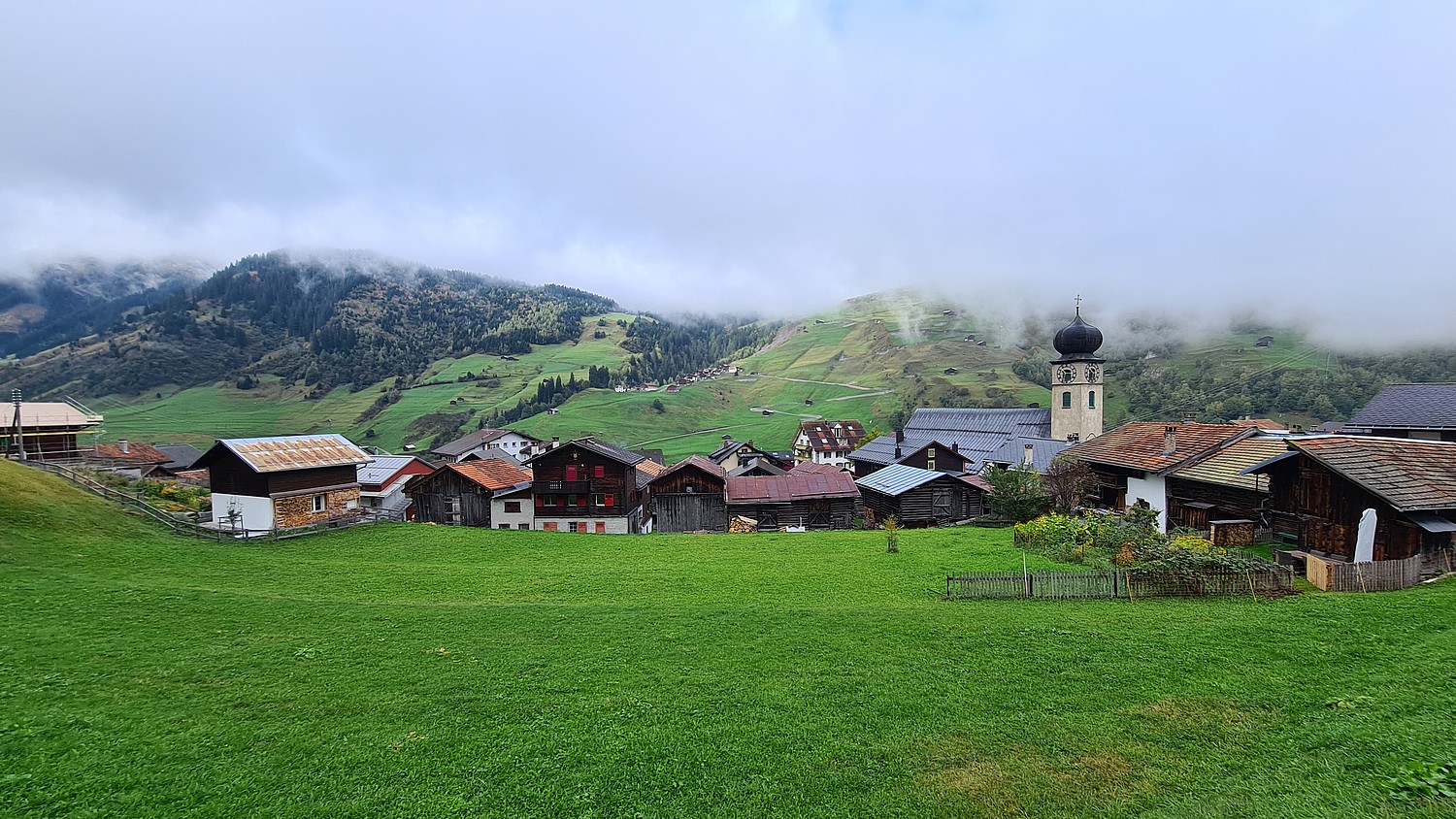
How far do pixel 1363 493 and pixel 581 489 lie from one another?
48.6 meters

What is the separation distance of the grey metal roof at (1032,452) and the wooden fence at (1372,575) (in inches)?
1802

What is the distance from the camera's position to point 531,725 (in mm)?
12727

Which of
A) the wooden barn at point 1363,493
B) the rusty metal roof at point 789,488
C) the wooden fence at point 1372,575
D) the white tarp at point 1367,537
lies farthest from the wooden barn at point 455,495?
the white tarp at point 1367,537

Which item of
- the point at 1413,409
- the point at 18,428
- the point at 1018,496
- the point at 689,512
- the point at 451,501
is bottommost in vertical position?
the point at 689,512

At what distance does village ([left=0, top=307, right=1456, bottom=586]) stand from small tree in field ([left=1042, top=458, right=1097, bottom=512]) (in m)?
0.43

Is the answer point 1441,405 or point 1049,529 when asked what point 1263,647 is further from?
point 1441,405

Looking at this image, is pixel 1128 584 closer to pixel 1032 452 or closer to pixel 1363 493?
pixel 1363 493

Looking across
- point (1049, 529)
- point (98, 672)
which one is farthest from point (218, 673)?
point (1049, 529)

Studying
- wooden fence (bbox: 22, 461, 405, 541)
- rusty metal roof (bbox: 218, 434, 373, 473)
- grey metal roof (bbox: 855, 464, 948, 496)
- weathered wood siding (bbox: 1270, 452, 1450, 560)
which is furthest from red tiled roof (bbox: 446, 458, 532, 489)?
weathered wood siding (bbox: 1270, 452, 1450, 560)

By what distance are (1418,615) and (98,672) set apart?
32880 mm

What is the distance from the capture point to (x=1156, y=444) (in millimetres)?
44562

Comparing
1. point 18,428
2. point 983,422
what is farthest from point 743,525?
point 18,428

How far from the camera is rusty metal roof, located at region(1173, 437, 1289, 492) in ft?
107

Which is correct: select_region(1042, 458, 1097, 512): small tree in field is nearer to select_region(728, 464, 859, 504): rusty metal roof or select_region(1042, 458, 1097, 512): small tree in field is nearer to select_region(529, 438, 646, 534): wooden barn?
select_region(728, 464, 859, 504): rusty metal roof
